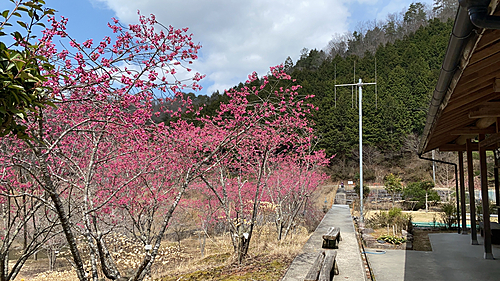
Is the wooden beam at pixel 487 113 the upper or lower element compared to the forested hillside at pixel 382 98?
lower

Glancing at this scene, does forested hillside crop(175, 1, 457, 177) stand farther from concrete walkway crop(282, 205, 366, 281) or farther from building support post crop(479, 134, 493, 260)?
building support post crop(479, 134, 493, 260)

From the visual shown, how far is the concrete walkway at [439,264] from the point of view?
5.24 meters

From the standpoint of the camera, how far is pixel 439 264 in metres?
5.92

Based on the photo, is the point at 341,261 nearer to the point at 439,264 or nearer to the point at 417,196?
the point at 439,264

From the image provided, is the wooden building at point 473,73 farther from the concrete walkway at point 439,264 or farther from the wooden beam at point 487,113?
the concrete walkway at point 439,264

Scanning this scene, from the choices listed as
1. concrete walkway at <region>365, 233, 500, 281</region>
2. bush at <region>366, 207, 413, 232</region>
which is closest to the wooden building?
concrete walkway at <region>365, 233, 500, 281</region>

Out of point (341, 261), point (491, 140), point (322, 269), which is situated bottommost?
point (341, 261)

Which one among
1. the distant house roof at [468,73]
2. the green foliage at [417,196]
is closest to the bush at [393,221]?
the distant house roof at [468,73]

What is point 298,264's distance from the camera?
17.7ft

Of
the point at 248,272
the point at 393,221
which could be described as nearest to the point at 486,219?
the point at 393,221

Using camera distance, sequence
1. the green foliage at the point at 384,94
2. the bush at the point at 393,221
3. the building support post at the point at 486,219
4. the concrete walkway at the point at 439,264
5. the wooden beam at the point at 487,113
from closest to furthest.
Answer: the wooden beam at the point at 487,113 → the concrete walkway at the point at 439,264 → the building support post at the point at 486,219 → the bush at the point at 393,221 → the green foliage at the point at 384,94

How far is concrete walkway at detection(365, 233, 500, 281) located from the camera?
5.24 m

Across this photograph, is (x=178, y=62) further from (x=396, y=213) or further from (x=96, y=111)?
(x=396, y=213)

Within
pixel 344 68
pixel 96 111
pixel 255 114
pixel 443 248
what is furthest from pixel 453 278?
pixel 344 68
